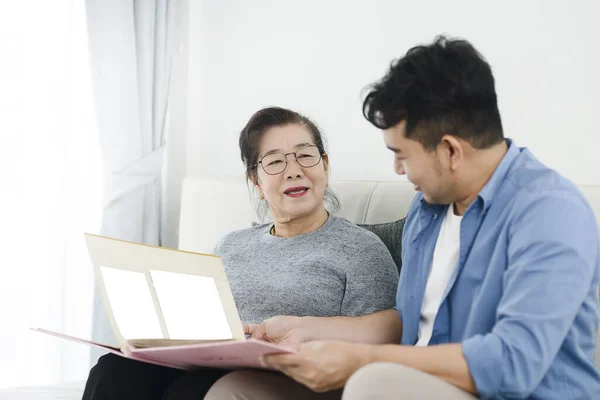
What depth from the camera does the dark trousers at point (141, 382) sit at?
149 cm

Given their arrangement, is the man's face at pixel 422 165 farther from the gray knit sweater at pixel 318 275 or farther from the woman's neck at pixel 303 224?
the woman's neck at pixel 303 224

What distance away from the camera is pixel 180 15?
314 cm

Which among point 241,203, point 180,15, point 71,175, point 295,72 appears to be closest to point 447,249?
point 241,203

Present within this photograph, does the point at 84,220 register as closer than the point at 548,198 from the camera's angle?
No

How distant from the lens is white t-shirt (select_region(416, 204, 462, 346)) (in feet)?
4.51

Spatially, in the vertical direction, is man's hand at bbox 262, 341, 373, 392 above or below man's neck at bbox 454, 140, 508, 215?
below

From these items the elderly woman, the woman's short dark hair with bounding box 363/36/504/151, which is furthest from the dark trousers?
the woman's short dark hair with bounding box 363/36/504/151

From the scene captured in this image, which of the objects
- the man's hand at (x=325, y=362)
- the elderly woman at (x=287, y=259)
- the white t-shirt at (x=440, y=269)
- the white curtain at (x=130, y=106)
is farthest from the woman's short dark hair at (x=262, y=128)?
the white curtain at (x=130, y=106)

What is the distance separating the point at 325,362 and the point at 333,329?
0.46 m

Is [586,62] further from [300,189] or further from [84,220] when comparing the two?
[84,220]

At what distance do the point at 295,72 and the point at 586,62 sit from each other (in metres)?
1.14

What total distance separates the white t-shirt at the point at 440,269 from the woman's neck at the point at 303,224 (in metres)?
0.49

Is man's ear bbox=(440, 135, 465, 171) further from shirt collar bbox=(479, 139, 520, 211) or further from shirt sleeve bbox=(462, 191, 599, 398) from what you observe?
shirt sleeve bbox=(462, 191, 599, 398)

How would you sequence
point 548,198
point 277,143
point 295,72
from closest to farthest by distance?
1. point 548,198
2. point 277,143
3. point 295,72
